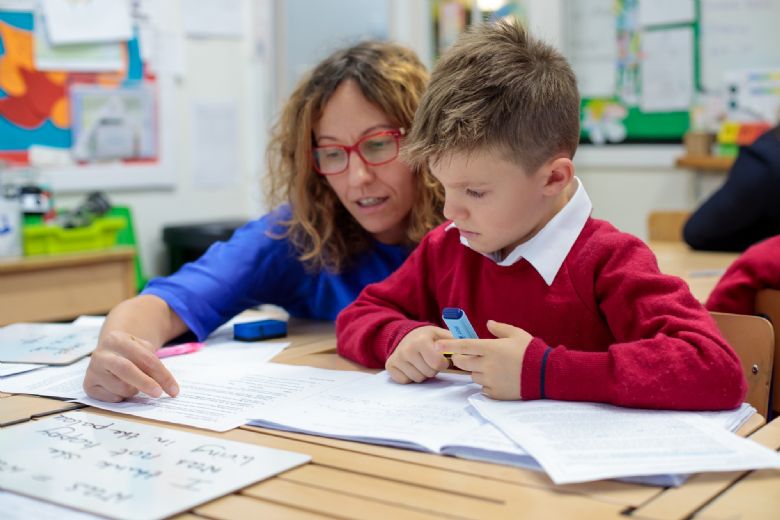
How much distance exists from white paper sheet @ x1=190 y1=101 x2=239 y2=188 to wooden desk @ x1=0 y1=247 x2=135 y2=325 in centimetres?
85

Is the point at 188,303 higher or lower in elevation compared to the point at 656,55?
lower

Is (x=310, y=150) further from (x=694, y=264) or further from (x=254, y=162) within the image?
(x=254, y=162)

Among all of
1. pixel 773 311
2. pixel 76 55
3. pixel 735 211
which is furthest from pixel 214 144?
pixel 773 311

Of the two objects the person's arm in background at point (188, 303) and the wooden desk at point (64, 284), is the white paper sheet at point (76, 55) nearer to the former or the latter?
the wooden desk at point (64, 284)

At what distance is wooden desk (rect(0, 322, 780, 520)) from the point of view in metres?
0.68

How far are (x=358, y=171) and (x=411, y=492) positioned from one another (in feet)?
2.49

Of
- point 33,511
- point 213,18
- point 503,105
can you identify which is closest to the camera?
point 33,511

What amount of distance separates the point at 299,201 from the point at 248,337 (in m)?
0.26

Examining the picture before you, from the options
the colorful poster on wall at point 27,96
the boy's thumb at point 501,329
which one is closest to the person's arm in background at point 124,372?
the boy's thumb at point 501,329

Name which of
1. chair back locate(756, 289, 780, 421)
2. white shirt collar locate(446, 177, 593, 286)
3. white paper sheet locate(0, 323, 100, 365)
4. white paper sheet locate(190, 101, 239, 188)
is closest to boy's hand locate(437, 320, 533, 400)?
white shirt collar locate(446, 177, 593, 286)

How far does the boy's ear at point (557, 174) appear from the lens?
1063 mm

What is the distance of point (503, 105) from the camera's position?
1051 mm

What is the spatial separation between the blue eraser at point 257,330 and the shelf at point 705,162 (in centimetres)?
222

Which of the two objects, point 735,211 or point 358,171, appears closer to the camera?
point 358,171
